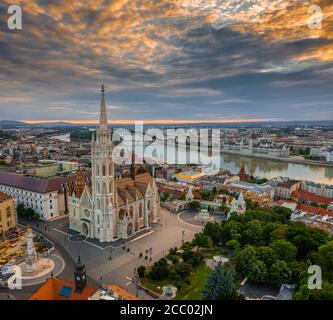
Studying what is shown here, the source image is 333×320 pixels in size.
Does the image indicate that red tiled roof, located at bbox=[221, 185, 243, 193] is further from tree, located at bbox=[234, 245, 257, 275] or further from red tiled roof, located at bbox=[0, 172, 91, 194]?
tree, located at bbox=[234, 245, 257, 275]

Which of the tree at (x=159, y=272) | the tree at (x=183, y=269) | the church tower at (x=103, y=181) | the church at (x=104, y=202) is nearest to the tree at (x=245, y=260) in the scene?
the tree at (x=183, y=269)

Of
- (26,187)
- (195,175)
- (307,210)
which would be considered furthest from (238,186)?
(26,187)

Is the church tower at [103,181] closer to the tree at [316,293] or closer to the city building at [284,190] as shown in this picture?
the tree at [316,293]

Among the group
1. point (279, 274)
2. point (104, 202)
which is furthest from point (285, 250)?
point (104, 202)

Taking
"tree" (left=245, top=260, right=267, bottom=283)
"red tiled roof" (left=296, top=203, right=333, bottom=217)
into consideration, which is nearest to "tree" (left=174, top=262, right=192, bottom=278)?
"tree" (left=245, top=260, right=267, bottom=283)

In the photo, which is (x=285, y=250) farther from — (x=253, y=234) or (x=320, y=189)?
(x=320, y=189)
